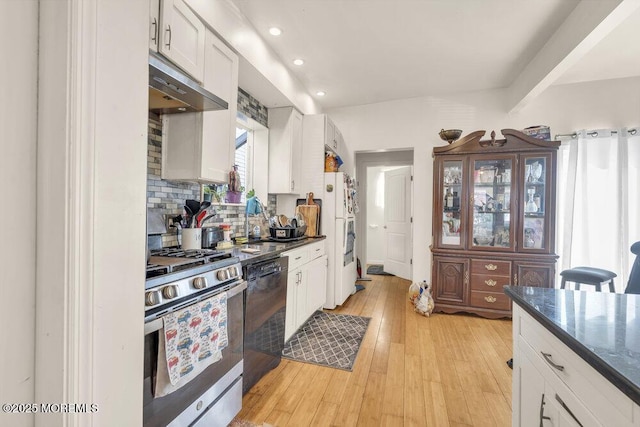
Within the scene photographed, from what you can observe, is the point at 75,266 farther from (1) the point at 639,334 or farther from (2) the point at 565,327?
(1) the point at 639,334

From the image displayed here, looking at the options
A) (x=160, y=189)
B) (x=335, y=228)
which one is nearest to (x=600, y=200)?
(x=335, y=228)

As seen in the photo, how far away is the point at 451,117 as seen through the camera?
3773 millimetres

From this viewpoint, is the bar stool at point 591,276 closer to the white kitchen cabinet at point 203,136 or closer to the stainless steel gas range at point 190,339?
the stainless steel gas range at point 190,339

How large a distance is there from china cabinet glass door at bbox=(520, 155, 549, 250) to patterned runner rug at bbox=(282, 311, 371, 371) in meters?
2.08

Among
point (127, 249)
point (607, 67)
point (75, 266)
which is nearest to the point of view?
point (75, 266)

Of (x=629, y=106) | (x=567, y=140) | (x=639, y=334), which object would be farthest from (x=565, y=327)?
(x=629, y=106)

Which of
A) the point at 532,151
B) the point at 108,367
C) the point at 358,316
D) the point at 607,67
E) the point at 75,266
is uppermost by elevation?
the point at 607,67

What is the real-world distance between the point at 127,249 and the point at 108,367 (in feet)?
0.96

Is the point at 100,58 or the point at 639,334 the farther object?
the point at 639,334

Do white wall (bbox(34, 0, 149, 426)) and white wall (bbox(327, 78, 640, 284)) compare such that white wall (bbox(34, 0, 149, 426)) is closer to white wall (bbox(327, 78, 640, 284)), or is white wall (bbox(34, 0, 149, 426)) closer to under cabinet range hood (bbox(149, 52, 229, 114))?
under cabinet range hood (bbox(149, 52, 229, 114))

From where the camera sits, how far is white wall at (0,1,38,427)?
1.98 feet

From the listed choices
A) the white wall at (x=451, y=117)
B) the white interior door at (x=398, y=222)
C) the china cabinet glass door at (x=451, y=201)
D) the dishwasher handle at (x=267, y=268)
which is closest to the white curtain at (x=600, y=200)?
the white wall at (x=451, y=117)

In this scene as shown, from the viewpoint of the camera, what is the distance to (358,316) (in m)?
3.20

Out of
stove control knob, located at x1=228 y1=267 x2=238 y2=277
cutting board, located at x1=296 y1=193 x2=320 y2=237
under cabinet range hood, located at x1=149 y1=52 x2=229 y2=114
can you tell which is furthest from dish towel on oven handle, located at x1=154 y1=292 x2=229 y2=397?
cutting board, located at x1=296 y1=193 x2=320 y2=237
